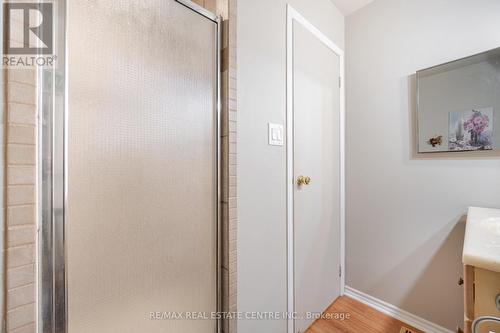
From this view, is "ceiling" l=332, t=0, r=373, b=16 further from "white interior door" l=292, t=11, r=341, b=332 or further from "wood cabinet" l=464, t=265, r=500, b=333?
"wood cabinet" l=464, t=265, r=500, b=333

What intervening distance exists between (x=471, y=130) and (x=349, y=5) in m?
1.33

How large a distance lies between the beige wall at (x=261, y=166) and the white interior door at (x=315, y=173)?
148 millimetres

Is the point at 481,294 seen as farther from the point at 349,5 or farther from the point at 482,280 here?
the point at 349,5

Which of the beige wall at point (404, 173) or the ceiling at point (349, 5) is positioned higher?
the ceiling at point (349, 5)

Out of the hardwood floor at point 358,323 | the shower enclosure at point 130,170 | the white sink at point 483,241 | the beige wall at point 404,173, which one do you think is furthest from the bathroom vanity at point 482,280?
the hardwood floor at point 358,323

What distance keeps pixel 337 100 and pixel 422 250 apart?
1297mm

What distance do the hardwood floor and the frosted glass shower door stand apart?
997mm

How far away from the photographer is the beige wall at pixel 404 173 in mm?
1289

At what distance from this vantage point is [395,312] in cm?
158

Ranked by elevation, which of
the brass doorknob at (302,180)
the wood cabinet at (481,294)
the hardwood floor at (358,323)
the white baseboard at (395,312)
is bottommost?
the hardwood floor at (358,323)

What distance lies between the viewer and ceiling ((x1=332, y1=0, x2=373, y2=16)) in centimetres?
168

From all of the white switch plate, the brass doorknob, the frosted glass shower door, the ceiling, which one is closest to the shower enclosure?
the frosted glass shower door

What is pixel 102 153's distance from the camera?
0.70 m

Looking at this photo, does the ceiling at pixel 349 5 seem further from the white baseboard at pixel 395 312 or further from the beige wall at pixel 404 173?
the white baseboard at pixel 395 312
